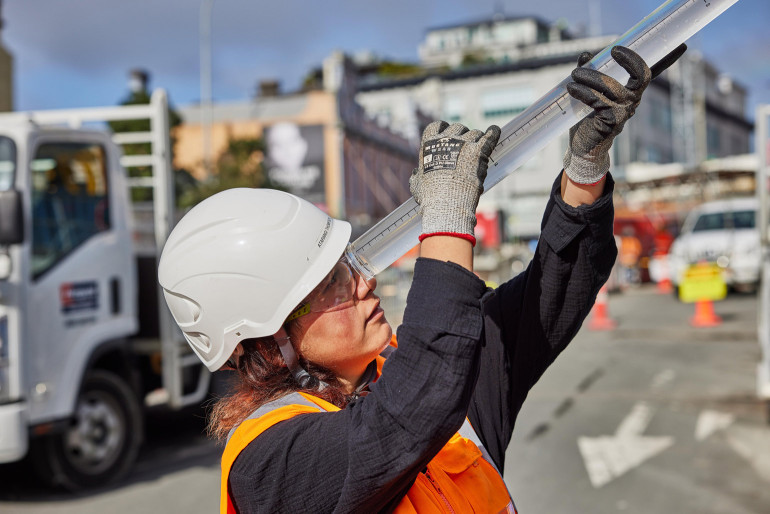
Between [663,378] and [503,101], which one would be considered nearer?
[663,378]

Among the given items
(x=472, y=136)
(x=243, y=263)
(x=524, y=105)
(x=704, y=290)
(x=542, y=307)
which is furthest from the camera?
(x=524, y=105)

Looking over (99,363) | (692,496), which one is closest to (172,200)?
(99,363)

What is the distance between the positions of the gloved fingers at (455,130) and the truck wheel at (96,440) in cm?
544

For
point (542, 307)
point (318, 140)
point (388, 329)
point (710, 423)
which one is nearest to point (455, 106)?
point (318, 140)

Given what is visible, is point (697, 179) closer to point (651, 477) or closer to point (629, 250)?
point (629, 250)

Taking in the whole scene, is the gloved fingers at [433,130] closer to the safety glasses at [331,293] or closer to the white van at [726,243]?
the safety glasses at [331,293]

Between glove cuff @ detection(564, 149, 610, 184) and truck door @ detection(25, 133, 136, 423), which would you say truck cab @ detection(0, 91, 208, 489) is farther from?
glove cuff @ detection(564, 149, 610, 184)

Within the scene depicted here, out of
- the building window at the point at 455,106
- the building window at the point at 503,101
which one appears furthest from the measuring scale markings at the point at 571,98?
the building window at the point at 455,106

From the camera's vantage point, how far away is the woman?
54.6 inches

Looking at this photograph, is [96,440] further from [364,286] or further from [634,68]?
[634,68]

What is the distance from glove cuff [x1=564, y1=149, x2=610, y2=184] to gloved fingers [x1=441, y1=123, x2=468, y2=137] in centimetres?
33

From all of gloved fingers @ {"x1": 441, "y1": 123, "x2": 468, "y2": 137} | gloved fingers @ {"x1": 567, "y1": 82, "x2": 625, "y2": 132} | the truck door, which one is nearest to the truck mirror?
the truck door

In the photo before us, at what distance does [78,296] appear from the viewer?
6094mm

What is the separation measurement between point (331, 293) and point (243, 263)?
215 mm
